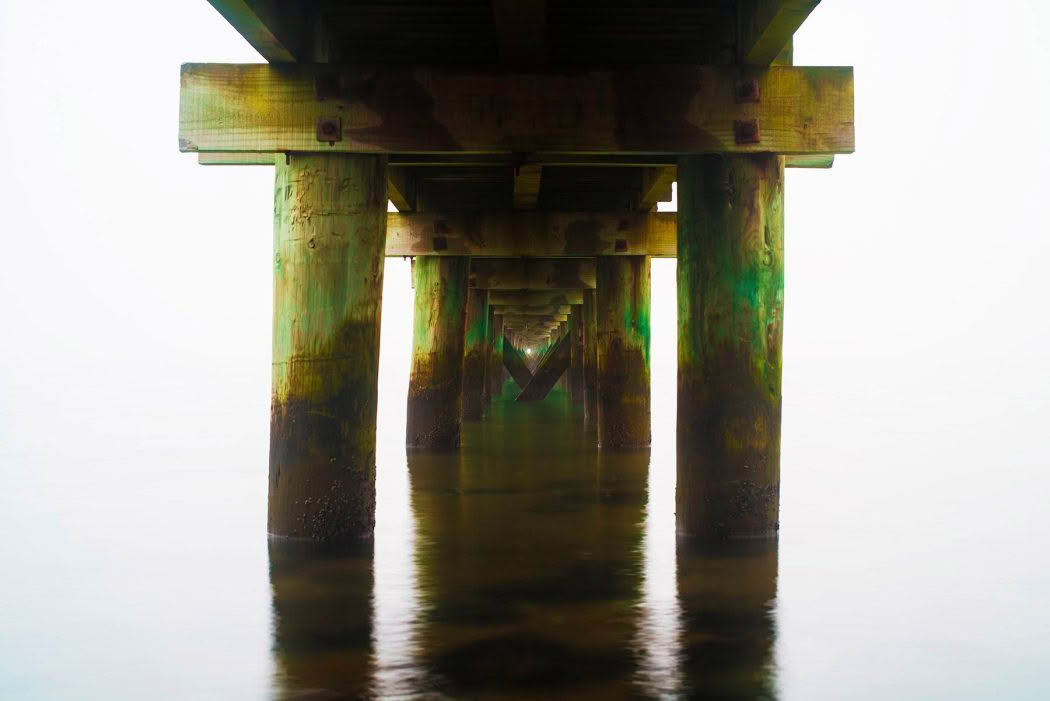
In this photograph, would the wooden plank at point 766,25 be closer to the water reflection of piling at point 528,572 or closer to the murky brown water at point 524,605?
the murky brown water at point 524,605

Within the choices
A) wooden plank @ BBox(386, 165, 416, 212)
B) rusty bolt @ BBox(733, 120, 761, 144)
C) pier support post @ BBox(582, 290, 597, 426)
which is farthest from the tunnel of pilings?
pier support post @ BBox(582, 290, 597, 426)

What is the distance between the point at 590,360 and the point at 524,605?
11.8 m

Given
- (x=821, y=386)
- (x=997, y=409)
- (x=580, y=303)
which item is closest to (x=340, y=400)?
(x=580, y=303)

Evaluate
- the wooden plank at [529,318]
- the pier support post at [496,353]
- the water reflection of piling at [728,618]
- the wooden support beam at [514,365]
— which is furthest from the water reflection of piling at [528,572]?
the wooden plank at [529,318]

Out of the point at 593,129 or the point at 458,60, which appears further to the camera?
the point at 458,60

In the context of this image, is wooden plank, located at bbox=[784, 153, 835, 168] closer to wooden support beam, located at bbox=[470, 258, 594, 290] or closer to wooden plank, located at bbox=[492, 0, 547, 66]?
wooden plank, located at bbox=[492, 0, 547, 66]

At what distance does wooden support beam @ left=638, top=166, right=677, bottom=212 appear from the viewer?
366 inches

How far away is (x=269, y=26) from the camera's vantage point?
577 cm

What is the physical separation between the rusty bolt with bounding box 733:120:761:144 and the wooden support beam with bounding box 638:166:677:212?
2583 millimetres

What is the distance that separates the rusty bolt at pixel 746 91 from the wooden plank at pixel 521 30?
1.03 meters

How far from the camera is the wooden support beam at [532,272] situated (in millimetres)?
16062

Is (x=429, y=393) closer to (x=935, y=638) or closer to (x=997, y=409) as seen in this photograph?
(x=935, y=638)

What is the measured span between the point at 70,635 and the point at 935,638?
12.1 ft

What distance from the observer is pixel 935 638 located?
5.11 metres
